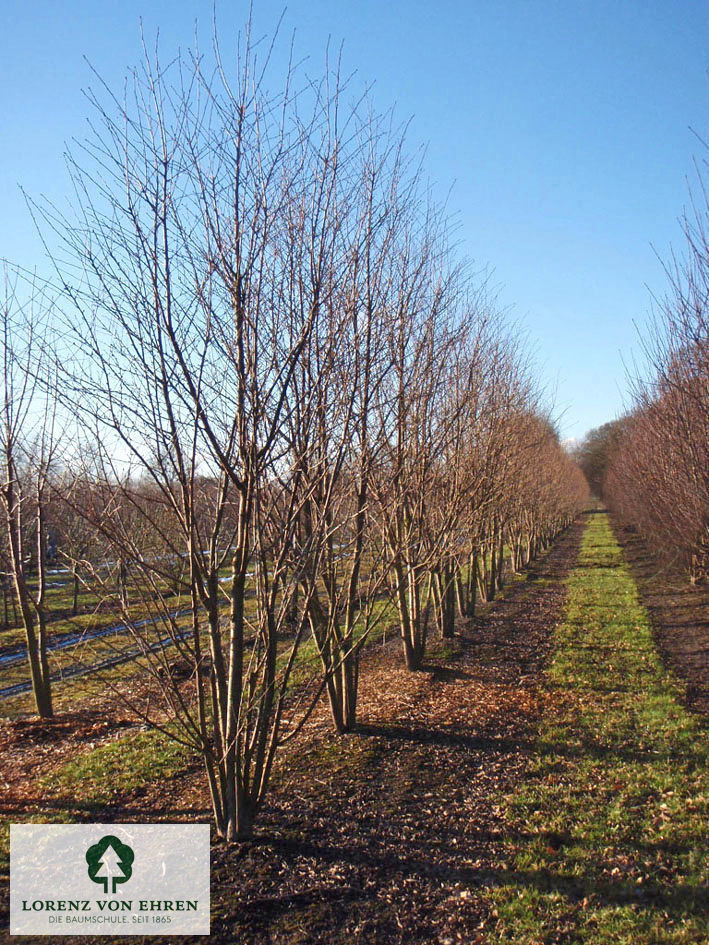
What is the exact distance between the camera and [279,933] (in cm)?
342

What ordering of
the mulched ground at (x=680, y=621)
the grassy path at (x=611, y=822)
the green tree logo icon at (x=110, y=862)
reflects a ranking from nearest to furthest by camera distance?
the grassy path at (x=611, y=822), the green tree logo icon at (x=110, y=862), the mulched ground at (x=680, y=621)

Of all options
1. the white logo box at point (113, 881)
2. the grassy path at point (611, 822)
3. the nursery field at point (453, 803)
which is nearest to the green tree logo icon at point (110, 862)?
the white logo box at point (113, 881)

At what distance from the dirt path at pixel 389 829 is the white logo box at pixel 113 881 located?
19 centimetres

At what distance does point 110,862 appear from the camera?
159 inches

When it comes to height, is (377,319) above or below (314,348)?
above

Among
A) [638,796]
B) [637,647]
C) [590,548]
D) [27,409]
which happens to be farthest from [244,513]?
[590,548]

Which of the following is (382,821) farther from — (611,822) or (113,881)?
(113,881)

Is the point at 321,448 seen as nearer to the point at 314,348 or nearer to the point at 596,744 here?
the point at 314,348

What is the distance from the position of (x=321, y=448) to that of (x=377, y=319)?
130 centimetres

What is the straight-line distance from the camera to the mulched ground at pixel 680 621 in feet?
28.2

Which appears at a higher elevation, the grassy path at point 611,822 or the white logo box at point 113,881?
the white logo box at point 113,881

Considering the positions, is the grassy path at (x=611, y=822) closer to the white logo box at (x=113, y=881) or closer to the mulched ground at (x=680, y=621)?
the mulched ground at (x=680, y=621)

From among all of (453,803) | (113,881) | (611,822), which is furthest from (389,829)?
(113,881)

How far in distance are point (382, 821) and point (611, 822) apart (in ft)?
5.54
